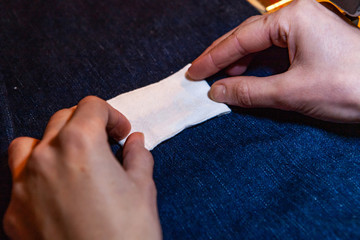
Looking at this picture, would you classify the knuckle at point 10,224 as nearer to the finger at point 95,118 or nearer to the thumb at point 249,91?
the finger at point 95,118

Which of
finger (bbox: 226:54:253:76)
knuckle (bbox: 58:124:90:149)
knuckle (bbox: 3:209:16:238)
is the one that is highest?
knuckle (bbox: 58:124:90:149)

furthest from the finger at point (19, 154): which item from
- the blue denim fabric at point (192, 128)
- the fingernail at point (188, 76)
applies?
the fingernail at point (188, 76)

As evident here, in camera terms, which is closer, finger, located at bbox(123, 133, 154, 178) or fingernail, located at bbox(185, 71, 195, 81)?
finger, located at bbox(123, 133, 154, 178)

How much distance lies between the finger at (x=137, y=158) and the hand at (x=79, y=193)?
0.06 feet

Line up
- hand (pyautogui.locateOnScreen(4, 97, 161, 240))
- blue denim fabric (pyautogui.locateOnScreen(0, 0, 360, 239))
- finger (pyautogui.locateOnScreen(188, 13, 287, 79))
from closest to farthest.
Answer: hand (pyautogui.locateOnScreen(4, 97, 161, 240)) < blue denim fabric (pyautogui.locateOnScreen(0, 0, 360, 239)) < finger (pyautogui.locateOnScreen(188, 13, 287, 79))

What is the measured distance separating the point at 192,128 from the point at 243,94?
0.13 meters

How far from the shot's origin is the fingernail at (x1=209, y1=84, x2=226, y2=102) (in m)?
0.68

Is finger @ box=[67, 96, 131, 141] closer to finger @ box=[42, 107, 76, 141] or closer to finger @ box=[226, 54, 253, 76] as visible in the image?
finger @ box=[42, 107, 76, 141]

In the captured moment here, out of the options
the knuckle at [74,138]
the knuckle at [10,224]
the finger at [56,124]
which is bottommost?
the knuckle at [10,224]

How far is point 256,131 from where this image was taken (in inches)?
26.1

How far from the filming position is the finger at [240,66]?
2.39ft

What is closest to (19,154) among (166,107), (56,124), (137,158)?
(56,124)

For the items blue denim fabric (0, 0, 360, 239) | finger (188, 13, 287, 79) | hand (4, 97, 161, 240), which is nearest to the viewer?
hand (4, 97, 161, 240)

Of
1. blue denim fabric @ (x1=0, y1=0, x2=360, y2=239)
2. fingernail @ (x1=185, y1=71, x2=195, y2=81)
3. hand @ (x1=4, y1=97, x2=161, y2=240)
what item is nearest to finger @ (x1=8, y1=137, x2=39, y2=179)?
hand @ (x1=4, y1=97, x2=161, y2=240)
